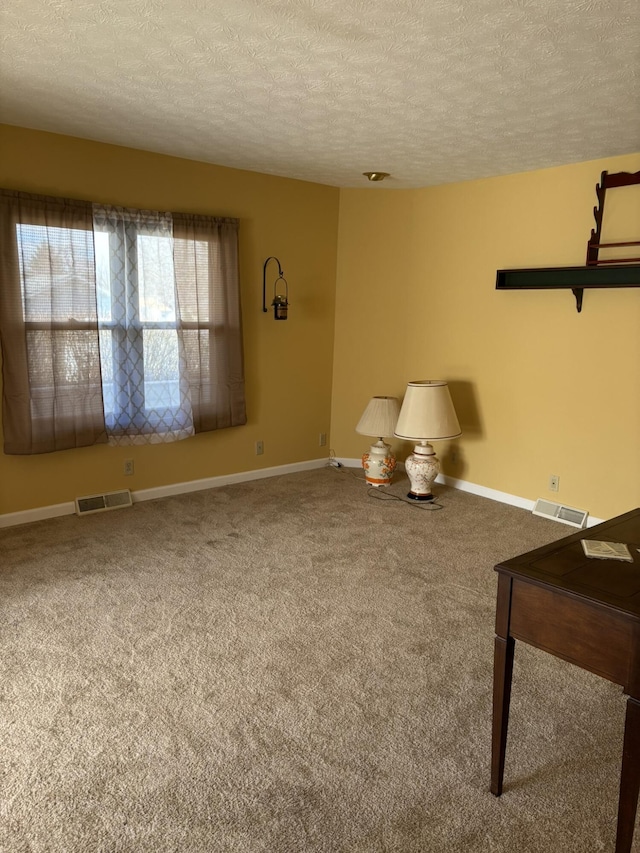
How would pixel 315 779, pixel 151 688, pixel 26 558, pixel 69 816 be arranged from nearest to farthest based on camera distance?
pixel 69 816 → pixel 315 779 → pixel 151 688 → pixel 26 558

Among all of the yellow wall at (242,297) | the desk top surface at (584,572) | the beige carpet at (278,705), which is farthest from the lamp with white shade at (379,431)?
the desk top surface at (584,572)

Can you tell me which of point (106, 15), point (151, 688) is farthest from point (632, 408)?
point (106, 15)

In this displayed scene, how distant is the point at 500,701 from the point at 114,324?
3.41 meters

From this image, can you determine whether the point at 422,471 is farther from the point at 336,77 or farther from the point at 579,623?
the point at 579,623

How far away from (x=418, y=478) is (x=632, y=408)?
1.52 m

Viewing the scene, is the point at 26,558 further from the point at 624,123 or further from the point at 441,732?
the point at 624,123

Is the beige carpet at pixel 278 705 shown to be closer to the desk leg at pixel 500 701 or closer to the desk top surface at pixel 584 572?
the desk leg at pixel 500 701

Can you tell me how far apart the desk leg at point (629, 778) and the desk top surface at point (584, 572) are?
0.25 metres

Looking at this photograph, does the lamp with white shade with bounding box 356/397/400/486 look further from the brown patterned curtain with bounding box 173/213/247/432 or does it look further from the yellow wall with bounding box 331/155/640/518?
the brown patterned curtain with bounding box 173/213/247/432

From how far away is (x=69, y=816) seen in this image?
6.04 ft

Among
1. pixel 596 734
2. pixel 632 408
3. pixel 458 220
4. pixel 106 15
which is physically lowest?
pixel 596 734

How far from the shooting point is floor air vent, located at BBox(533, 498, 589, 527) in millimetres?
4371

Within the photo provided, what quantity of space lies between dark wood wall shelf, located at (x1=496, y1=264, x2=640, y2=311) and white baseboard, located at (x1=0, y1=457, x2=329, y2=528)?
225cm

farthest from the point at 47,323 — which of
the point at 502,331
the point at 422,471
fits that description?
the point at 502,331
